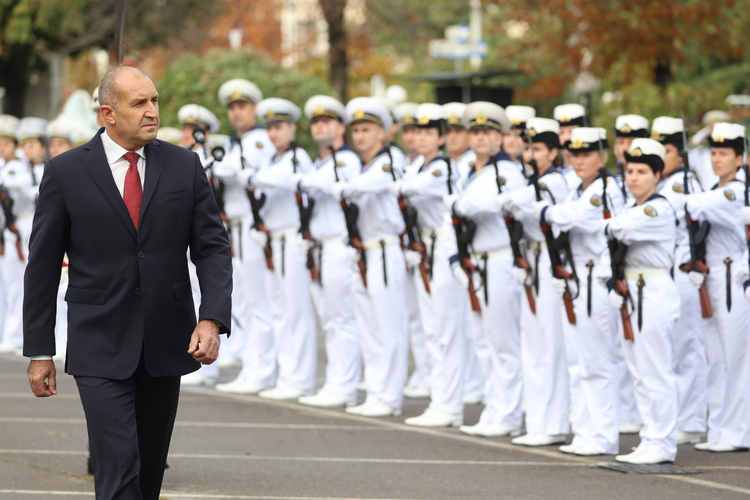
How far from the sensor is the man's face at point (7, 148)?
14.8m

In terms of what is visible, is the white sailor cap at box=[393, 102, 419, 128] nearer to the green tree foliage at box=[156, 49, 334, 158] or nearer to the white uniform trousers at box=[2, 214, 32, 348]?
the white uniform trousers at box=[2, 214, 32, 348]

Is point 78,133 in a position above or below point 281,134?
above

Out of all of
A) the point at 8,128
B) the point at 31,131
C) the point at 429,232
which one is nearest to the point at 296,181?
the point at 429,232

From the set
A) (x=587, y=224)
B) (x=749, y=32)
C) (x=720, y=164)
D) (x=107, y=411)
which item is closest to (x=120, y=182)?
(x=107, y=411)

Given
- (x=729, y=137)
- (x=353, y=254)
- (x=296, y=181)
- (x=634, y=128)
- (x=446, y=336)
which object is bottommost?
(x=446, y=336)

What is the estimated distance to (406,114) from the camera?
11633 millimetres

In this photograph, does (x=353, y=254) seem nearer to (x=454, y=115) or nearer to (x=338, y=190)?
(x=338, y=190)

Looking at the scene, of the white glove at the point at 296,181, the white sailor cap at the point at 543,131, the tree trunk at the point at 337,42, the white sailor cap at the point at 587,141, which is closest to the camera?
the white sailor cap at the point at 587,141

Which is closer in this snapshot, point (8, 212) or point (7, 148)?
point (8, 212)

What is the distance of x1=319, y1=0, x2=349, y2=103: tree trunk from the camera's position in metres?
20.1

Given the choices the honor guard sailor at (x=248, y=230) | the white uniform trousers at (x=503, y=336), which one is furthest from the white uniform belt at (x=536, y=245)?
the honor guard sailor at (x=248, y=230)

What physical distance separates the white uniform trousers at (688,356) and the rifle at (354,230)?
2557mm

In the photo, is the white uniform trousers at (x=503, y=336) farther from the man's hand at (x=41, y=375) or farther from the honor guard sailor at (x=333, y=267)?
the man's hand at (x=41, y=375)

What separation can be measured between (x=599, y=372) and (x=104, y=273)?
14.4 ft
